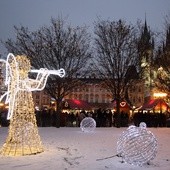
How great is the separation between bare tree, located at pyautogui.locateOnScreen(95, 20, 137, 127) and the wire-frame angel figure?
25463 millimetres

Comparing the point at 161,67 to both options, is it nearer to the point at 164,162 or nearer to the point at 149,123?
the point at 149,123

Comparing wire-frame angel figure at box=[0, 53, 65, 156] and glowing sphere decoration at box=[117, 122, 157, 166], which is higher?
wire-frame angel figure at box=[0, 53, 65, 156]

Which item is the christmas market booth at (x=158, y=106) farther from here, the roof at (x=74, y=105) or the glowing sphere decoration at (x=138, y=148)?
the glowing sphere decoration at (x=138, y=148)

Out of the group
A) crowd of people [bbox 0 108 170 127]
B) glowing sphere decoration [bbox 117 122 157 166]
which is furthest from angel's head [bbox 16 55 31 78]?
crowd of people [bbox 0 108 170 127]

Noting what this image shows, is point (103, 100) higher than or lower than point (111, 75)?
higher

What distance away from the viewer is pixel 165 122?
37750mm

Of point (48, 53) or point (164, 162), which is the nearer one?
point (164, 162)

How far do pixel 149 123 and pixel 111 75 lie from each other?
656 cm

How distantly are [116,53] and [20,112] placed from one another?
27.0 m

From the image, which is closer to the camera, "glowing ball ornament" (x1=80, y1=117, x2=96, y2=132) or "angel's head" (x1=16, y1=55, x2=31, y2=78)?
"angel's head" (x1=16, y1=55, x2=31, y2=78)

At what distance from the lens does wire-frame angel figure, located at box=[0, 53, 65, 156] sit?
1470 centimetres

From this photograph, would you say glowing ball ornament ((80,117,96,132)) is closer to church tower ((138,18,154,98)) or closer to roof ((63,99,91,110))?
roof ((63,99,91,110))

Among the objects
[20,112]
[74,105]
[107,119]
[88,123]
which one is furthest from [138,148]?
[74,105]

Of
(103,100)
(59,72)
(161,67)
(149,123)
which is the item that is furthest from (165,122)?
(103,100)
